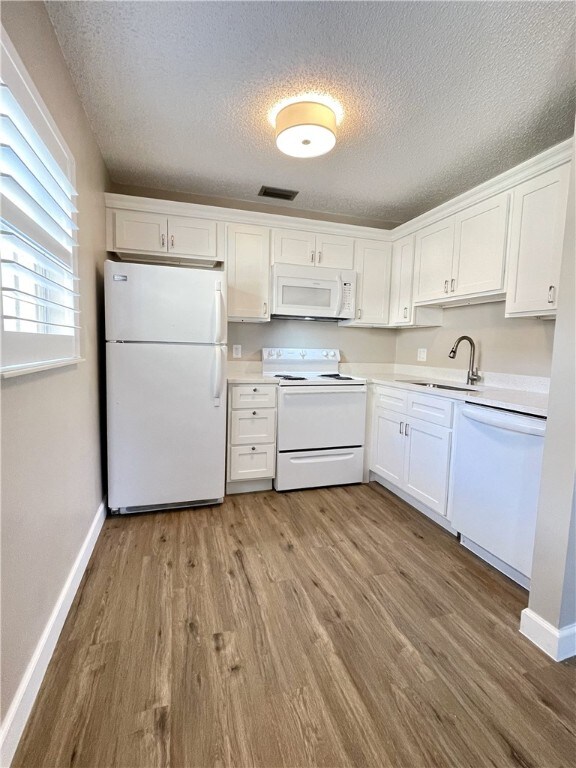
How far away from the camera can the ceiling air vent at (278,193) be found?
Answer: 2879 mm

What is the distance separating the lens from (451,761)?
3.33 ft

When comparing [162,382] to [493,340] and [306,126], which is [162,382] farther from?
[493,340]

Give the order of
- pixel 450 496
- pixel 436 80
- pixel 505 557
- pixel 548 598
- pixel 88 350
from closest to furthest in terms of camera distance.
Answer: pixel 548 598 → pixel 436 80 → pixel 505 557 → pixel 88 350 → pixel 450 496

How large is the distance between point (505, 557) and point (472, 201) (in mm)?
2224

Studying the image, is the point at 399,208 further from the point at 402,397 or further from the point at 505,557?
the point at 505,557

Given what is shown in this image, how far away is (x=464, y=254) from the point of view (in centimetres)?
249

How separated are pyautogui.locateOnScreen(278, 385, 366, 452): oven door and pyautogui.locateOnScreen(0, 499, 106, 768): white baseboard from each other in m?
1.55

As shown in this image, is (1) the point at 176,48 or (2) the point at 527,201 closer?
(1) the point at 176,48

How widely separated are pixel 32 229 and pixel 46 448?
2.53 ft

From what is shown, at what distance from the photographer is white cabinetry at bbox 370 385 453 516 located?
2.29m

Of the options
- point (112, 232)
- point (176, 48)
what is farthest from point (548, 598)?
point (112, 232)

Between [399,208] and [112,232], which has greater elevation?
[399,208]

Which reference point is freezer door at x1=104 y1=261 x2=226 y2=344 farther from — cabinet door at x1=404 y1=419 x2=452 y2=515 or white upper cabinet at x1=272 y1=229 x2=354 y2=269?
cabinet door at x1=404 y1=419 x2=452 y2=515

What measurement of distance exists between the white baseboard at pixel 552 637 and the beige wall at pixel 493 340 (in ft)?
4.65
